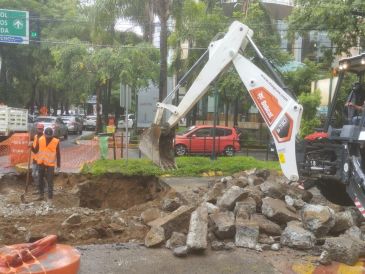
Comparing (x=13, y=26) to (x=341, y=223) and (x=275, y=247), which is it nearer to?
(x=275, y=247)

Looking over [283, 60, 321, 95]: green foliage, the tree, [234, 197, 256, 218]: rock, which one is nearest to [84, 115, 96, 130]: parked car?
[283, 60, 321, 95]: green foliage

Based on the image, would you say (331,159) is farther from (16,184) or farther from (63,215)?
(16,184)

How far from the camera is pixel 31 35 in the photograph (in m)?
21.1

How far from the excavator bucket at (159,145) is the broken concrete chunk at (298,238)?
20.1 feet

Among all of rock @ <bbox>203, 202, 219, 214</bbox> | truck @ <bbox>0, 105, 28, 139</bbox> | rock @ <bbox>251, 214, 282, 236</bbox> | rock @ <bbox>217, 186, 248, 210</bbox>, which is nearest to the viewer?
rock @ <bbox>251, 214, 282, 236</bbox>

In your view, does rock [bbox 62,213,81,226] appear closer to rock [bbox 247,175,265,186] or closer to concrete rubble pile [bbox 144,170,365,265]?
concrete rubble pile [bbox 144,170,365,265]

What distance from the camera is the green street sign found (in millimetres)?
20391

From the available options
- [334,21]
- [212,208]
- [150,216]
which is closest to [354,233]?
[212,208]

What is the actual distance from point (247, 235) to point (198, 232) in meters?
0.79

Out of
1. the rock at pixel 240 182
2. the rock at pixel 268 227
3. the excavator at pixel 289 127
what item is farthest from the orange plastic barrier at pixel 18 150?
the rock at pixel 268 227

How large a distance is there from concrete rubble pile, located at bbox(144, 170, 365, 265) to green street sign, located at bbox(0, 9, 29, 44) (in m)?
A: 14.6

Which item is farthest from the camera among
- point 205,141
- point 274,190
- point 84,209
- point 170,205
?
point 205,141

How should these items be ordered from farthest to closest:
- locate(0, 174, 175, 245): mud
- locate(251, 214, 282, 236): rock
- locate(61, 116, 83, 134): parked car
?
locate(61, 116, 83, 134): parked car < locate(0, 174, 175, 245): mud < locate(251, 214, 282, 236): rock

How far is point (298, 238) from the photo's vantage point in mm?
7133
